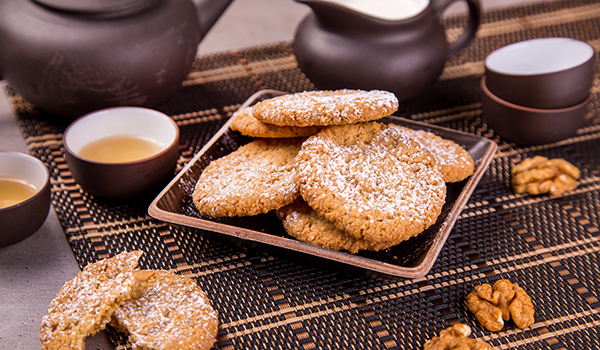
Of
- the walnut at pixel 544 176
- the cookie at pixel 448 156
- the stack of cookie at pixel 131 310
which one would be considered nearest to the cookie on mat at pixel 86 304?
the stack of cookie at pixel 131 310

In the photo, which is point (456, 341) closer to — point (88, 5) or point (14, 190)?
point (14, 190)

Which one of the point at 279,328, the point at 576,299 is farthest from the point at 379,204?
the point at 576,299

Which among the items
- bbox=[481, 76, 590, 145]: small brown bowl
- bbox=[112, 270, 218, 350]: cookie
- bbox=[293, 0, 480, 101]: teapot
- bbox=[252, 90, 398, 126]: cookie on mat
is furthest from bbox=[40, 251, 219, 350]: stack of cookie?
bbox=[481, 76, 590, 145]: small brown bowl

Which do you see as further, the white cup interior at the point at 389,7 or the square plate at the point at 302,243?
the white cup interior at the point at 389,7

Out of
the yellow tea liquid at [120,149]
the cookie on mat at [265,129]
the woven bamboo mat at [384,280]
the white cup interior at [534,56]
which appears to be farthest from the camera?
the white cup interior at [534,56]

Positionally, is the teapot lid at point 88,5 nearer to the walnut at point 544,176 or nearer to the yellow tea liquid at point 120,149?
the yellow tea liquid at point 120,149

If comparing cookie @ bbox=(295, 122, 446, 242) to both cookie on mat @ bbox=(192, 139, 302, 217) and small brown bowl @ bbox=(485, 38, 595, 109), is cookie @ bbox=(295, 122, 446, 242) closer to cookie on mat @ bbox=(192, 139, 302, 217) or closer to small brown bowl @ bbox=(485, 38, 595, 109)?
cookie on mat @ bbox=(192, 139, 302, 217)
